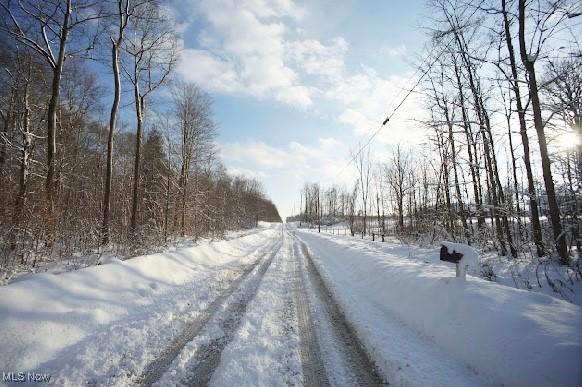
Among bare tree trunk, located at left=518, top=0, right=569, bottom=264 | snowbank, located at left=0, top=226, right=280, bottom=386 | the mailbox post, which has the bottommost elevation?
snowbank, located at left=0, top=226, right=280, bottom=386

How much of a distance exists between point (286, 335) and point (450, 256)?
3160 mm

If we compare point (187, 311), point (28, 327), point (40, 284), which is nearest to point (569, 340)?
point (187, 311)

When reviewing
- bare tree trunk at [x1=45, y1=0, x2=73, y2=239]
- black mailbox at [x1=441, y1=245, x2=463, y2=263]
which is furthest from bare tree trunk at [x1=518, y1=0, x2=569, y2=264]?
bare tree trunk at [x1=45, y1=0, x2=73, y2=239]

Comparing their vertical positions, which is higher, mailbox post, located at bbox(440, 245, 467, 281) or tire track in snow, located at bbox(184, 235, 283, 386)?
mailbox post, located at bbox(440, 245, 467, 281)

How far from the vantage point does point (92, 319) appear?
439 cm

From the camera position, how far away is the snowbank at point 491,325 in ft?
8.72

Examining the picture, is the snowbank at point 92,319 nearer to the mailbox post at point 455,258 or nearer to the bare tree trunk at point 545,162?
the mailbox post at point 455,258

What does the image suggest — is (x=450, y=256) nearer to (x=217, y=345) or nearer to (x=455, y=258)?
(x=455, y=258)

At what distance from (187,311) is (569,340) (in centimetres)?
555

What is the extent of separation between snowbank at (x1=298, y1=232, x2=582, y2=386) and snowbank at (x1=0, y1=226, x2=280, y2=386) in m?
3.32

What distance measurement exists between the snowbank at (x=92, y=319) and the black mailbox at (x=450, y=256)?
474 cm

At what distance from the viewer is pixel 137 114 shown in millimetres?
14898

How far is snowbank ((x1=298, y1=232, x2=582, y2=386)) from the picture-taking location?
2.66 metres

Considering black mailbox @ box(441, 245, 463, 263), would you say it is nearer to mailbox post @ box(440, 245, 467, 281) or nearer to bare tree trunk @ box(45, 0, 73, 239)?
mailbox post @ box(440, 245, 467, 281)
